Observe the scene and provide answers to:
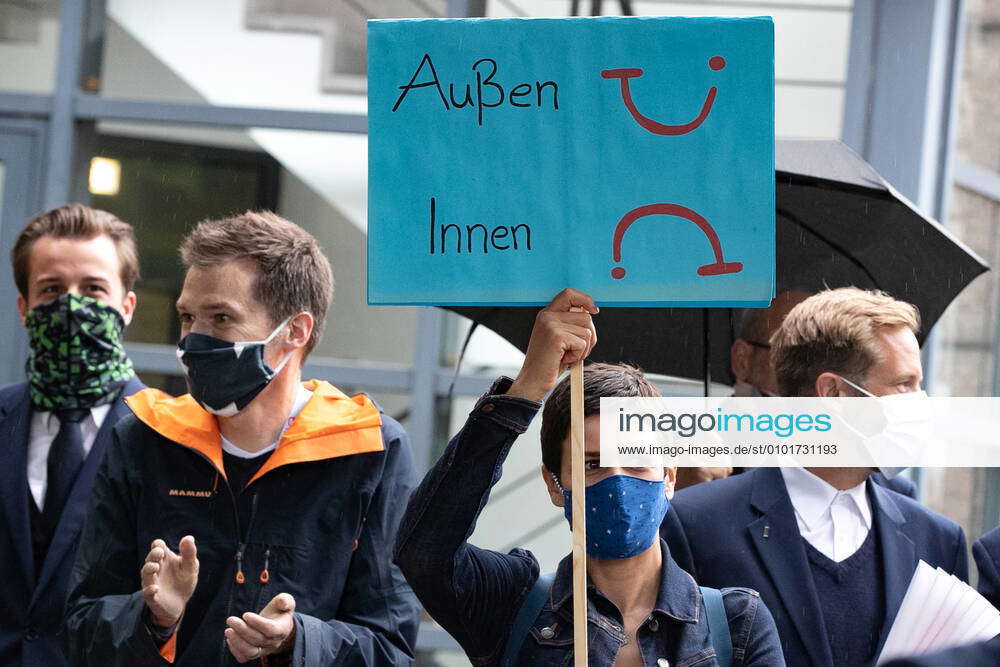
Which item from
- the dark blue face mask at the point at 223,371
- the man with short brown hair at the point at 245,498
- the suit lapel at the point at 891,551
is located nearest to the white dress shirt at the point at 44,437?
the man with short brown hair at the point at 245,498

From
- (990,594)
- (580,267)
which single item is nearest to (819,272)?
(990,594)

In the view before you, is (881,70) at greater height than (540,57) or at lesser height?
greater

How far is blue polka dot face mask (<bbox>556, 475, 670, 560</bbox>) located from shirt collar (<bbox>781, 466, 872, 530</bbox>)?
61cm

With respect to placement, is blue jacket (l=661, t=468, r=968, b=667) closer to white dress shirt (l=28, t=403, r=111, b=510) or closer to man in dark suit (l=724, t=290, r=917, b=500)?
man in dark suit (l=724, t=290, r=917, b=500)

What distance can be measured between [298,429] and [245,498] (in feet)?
0.67

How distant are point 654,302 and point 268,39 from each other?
420 cm

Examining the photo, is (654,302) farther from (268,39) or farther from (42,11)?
(42,11)

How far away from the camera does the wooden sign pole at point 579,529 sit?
2414mm

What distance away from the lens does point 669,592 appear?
267 centimetres

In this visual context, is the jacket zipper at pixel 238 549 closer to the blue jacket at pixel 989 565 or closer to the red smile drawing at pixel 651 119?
the red smile drawing at pixel 651 119

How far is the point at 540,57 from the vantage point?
8.32ft

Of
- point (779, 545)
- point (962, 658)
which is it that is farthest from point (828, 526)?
point (962, 658)

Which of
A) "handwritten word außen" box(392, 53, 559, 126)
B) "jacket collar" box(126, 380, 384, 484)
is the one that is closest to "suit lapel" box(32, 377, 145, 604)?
"jacket collar" box(126, 380, 384, 484)

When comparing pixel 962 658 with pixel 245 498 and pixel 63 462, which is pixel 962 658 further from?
pixel 63 462
